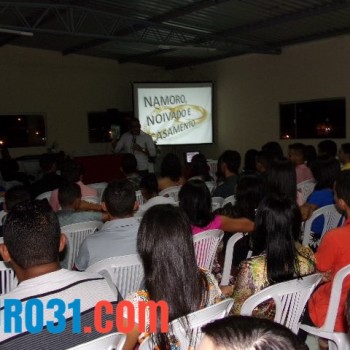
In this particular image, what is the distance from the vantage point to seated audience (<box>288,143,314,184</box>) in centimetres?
525

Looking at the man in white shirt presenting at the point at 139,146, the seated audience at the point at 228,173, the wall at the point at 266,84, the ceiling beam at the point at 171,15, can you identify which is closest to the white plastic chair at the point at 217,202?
the seated audience at the point at 228,173

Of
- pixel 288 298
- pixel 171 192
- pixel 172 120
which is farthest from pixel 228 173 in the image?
pixel 172 120

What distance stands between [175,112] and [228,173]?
228 inches

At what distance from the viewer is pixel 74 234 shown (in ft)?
10.4

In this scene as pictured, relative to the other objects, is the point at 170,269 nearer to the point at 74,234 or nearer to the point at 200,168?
the point at 74,234

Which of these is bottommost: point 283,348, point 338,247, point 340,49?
point 338,247

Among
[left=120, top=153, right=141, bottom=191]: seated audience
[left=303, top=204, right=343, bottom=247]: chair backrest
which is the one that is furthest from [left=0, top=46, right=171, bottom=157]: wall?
[left=303, top=204, right=343, bottom=247]: chair backrest

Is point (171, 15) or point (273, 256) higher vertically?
point (171, 15)

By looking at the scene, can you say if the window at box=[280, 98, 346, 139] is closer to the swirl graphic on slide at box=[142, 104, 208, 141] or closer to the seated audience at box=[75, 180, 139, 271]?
the swirl graphic on slide at box=[142, 104, 208, 141]

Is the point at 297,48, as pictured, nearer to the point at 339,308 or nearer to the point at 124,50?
the point at 124,50

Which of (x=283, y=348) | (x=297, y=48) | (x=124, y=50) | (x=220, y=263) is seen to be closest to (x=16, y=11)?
(x=124, y=50)

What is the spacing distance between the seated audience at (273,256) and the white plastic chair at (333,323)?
0.13 m

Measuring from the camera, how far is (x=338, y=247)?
2.18 meters

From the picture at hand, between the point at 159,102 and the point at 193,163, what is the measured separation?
5.20 meters
